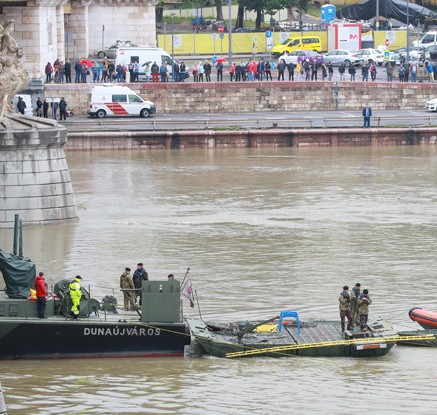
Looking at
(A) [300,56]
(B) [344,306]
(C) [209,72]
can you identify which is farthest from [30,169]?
(A) [300,56]

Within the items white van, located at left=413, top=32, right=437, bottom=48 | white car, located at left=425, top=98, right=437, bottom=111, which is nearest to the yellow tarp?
white van, located at left=413, top=32, right=437, bottom=48

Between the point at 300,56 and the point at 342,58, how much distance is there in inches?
93.2

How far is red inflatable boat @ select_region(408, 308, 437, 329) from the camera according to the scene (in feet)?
91.7

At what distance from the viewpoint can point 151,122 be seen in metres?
60.2

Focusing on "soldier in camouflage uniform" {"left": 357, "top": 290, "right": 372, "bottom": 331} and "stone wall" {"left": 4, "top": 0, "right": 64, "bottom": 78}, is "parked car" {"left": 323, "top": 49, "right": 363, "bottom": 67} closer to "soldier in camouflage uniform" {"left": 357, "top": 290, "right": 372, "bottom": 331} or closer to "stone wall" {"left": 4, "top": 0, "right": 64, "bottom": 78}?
"stone wall" {"left": 4, "top": 0, "right": 64, "bottom": 78}

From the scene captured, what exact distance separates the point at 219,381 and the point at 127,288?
3.07 m

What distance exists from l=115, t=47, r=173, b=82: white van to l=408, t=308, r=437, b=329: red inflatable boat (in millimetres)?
38889

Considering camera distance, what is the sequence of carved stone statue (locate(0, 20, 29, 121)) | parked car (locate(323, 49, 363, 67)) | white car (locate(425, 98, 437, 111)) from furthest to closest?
parked car (locate(323, 49, 363, 67))
white car (locate(425, 98, 437, 111))
carved stone statue (locate(0, 20, 29, 121))

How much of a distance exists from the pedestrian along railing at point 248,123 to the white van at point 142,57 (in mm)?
5600

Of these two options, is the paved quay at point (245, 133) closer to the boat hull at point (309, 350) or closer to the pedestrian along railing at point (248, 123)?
the pedestrian along railing at point (248, 123)

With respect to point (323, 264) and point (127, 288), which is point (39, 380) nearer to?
point (127, 288)

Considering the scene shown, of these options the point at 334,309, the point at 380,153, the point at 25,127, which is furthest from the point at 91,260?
the point at 380,153

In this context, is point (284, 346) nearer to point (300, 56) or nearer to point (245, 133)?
point (245, 133)

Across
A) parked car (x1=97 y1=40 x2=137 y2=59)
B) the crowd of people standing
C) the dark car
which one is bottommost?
the crowd of people standing
